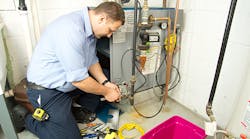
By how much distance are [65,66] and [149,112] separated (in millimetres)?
876

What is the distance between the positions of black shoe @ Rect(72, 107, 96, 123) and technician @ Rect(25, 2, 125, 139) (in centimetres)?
21

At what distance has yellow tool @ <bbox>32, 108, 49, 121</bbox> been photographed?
1.14 metres

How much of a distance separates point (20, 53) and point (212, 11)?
1.41 m

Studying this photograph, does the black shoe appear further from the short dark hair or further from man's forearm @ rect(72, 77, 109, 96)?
the short dark hair

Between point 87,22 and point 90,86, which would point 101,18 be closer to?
point 87,22

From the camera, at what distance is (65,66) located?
3.36 ft

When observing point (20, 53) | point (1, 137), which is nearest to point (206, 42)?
point (20, 53)

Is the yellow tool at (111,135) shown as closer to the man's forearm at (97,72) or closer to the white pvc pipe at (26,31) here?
the man's forearm at (97,72)

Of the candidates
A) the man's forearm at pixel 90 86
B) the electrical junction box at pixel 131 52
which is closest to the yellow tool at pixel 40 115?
the man's forearm at pixel 90 86

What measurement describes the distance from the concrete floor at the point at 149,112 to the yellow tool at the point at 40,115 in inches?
9.1

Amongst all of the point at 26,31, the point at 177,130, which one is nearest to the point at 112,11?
the point at 26,31

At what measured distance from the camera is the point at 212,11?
128 cm

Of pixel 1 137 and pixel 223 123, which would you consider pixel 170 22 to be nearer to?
pixel 223 123

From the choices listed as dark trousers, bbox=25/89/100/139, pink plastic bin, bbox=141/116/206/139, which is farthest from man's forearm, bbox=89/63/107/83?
pink plastic bin, bbox=141/116/206/139
